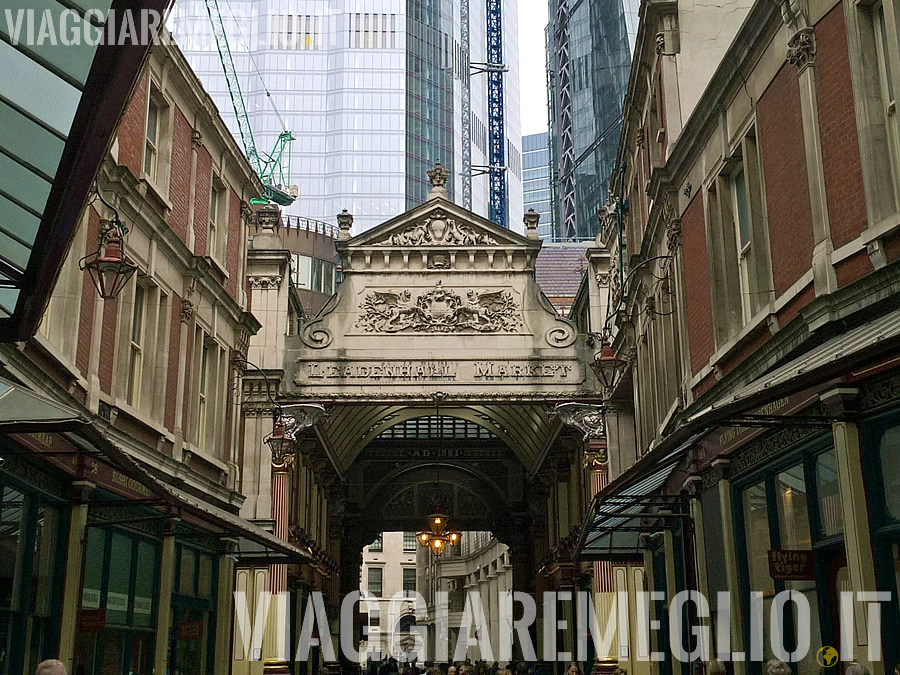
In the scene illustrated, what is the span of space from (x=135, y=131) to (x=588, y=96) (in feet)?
231

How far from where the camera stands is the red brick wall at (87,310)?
14.8 metres

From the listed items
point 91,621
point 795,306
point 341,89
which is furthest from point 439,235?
point 341,89

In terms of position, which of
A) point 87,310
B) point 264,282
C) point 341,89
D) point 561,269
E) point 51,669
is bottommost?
point 51,669

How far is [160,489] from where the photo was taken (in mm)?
12898

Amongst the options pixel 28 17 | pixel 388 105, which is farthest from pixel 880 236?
pixel 388 105

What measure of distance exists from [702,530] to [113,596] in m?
8.33

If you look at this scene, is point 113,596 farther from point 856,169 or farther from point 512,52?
point 512,52

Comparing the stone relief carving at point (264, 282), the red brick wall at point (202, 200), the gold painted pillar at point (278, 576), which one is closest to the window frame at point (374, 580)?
the gold painted pillar at point (278, 576)

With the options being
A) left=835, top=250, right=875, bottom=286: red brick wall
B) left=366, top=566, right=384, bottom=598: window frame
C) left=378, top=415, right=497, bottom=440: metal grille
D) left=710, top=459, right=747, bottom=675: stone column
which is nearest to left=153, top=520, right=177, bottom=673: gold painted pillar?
left=710, top=459, right=747, bottom=675: stone column

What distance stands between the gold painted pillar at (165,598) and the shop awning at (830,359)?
10.3 metres

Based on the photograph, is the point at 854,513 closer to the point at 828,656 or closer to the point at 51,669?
the point at 828,656

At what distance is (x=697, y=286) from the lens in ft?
53.4

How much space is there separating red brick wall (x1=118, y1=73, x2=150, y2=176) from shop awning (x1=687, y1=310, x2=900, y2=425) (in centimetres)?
1000

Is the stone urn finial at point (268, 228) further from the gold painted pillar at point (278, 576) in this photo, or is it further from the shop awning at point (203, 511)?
the shop awning at point (203, 511)
